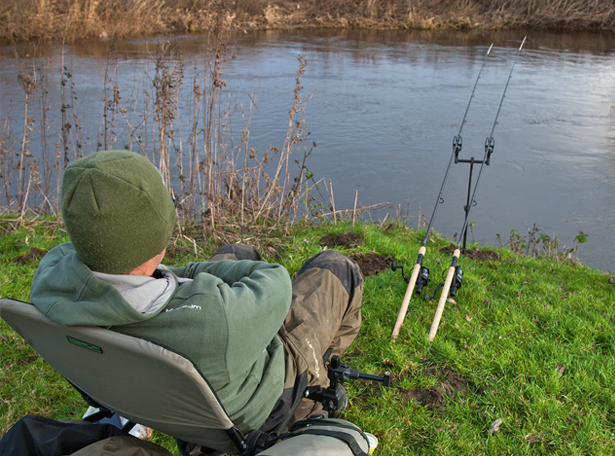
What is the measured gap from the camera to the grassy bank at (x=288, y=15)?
1353cm

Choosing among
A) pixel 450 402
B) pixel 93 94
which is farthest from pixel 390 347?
pixel 93 94

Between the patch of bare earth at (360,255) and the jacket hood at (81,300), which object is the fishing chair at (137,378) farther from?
the patch of bare earth at (360,255)

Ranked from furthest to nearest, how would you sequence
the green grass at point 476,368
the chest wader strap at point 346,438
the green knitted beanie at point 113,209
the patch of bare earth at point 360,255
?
the patch of bare earth at point 360,255
the green grass at point 476,368
the chest wader strap at point 346,438
the green knitted beanie at point 113,209

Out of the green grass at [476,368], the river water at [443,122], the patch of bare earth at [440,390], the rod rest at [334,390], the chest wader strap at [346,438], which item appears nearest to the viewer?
the chest wader strap at [346,438]

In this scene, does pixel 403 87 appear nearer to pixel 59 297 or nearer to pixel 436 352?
pixel 436 352

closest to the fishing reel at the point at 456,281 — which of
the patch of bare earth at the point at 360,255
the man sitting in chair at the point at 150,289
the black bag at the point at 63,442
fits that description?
the patch of bare earth at the point at 360,255

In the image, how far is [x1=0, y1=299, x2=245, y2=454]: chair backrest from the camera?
1451 mm

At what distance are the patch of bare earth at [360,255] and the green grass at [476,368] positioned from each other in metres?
0.16

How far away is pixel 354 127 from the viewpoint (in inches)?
356

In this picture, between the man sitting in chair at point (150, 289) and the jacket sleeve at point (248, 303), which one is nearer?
the man sitting in chair at point (150, 289)

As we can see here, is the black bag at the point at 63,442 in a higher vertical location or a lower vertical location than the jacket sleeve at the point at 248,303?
lower

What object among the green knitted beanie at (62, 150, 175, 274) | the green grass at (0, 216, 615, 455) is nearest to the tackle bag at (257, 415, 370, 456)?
the green knitted beanie at (62, 150, 175, 274)

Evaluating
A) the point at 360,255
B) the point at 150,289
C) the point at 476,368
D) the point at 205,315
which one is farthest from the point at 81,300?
the point at 360,255

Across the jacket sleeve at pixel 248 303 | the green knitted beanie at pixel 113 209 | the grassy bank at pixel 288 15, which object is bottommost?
the jacket sleeve at pixel 248 303
